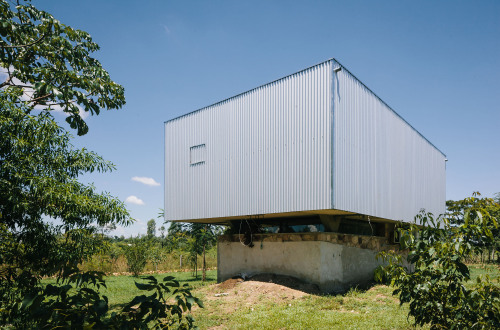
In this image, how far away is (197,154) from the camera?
17.3m

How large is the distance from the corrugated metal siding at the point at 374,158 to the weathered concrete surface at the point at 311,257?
1.68 m

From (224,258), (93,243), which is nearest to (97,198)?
(93,243)

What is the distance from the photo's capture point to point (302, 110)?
13727 millimetres

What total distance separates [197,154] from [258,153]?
11.7ft

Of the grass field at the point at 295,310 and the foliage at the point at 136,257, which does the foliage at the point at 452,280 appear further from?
the foliage at the point at 136,257

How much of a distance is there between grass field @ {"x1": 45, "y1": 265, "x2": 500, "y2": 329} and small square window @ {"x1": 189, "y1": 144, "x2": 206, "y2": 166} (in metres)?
5.49

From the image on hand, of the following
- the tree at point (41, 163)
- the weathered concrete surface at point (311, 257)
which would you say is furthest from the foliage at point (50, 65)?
the weathered concrete surface at point (311, 257)

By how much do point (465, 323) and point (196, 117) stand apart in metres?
14.8

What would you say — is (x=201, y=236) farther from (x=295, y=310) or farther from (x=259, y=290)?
(x=295, y=310)

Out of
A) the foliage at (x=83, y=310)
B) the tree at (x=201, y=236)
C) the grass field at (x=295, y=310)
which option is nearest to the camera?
the foliage at (x=83, y=310)

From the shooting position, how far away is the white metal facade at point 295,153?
13078mm

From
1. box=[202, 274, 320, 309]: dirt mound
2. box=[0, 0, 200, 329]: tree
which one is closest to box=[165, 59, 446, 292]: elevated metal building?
box=[202, 274, 320, 309]: dirt mound

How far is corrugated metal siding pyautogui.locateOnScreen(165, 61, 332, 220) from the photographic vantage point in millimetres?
13125

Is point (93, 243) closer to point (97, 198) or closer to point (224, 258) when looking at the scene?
point (97, 198)
